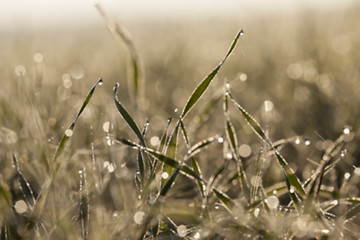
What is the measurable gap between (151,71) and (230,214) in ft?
7.17

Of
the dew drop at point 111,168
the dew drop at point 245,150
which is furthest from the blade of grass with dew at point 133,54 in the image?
the dew drop at point 245,150

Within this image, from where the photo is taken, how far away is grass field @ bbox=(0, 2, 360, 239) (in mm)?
772

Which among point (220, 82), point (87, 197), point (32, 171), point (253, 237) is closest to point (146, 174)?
point (87, 197)

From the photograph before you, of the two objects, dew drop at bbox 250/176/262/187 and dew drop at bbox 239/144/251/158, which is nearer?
dew drop at bbox 250/176/262/187

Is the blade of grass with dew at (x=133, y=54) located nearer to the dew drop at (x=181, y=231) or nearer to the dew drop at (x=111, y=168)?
the dew drop at (x=111, y=168)

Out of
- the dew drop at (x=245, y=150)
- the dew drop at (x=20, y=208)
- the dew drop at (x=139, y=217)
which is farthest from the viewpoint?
the dew drop at (x=245, y=150)

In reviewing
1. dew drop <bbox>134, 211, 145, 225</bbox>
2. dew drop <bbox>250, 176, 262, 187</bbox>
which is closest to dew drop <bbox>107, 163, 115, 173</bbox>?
dew drop <bbox>134, 211, 145, 225</bbox>

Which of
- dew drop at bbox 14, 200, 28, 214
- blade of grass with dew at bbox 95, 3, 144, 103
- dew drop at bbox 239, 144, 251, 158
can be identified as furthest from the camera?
dew drop at bbox 239, 144, 251, 158

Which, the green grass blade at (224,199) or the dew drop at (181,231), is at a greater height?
the green grass blade at (224,199)

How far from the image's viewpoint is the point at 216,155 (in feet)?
4.51

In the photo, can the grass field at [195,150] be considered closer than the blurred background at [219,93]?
Yes

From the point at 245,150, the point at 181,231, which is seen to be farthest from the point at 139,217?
the point at 245,150

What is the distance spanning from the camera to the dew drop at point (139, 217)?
75cm

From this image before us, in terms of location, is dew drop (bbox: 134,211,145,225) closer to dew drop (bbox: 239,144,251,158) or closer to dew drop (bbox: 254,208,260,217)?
dew drop (bbox: 254,208,260,217)
